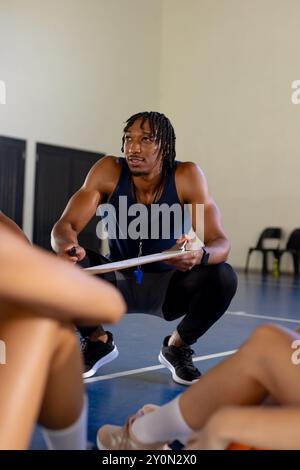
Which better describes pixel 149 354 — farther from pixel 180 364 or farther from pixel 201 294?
pixel 201 294

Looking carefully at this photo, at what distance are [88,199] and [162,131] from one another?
43 cm

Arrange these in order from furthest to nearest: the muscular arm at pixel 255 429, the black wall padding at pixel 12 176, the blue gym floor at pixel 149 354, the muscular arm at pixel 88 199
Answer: the black wall padding at pixel 12 176 → the muscular arm at pixel 88 199 → the blue gym floor at pixel 149 354 → the muscular arm at pixel 255 429

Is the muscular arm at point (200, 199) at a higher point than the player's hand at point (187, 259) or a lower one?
higher

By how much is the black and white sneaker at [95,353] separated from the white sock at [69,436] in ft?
4.57

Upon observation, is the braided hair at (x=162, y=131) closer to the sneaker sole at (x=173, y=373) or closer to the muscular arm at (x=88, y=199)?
the muscular arm at (x=88, y=199)

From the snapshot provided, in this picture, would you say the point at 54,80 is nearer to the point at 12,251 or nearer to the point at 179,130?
the point at 179,130

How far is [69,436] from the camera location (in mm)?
1228

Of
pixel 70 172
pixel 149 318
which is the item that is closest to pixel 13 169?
pixel 70 172

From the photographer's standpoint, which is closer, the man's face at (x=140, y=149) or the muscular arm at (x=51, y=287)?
the muscular arm at (x=51, y=287)

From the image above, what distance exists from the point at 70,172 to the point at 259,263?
3234mm

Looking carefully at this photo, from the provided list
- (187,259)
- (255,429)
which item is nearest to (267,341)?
(255,429)

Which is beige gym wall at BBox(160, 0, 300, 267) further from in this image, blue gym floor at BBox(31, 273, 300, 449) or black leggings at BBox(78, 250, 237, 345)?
black leggings at BBox(78, 250, 237, 345)

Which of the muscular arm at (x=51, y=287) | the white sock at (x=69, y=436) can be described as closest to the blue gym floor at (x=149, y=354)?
the white sock at (x=69, y=436)

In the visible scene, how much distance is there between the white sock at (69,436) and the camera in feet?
4.01
